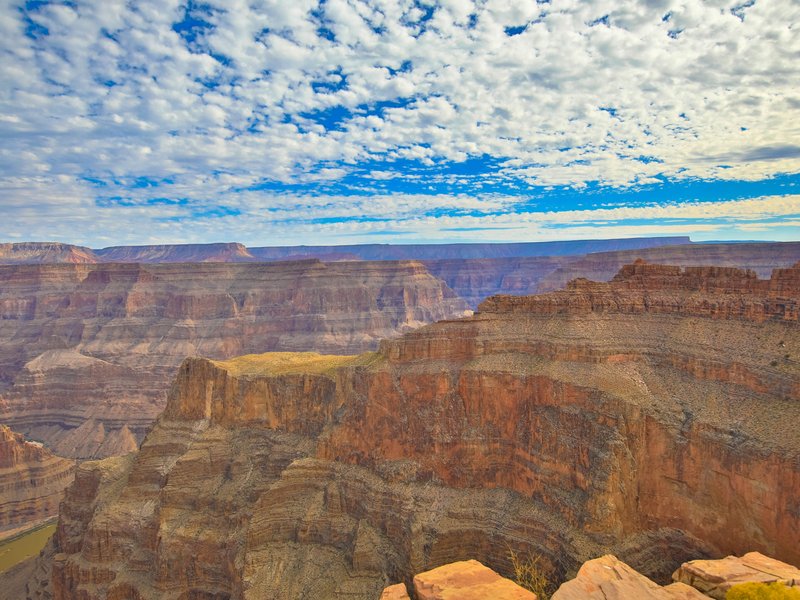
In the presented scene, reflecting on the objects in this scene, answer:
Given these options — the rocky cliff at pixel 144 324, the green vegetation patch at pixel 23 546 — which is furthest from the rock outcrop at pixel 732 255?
the green vegetation patch at pixel 23 546

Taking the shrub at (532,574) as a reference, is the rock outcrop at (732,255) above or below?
above

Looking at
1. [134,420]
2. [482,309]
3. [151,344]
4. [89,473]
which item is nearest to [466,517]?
[482,309]

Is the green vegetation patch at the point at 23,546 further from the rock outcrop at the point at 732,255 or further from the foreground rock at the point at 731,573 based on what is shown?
the rock outcrop at the point at 732,255

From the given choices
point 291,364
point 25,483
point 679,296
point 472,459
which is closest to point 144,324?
point 25,483

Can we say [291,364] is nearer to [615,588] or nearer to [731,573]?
[615,588]

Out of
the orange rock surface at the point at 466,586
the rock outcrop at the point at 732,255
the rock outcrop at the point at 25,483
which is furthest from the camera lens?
the rock outcrop at the point at 732,255

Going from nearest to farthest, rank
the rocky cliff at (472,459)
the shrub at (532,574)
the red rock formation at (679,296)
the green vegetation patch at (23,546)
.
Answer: the shrub at (532,574)
the rocky cliff at (472,459)
the red rock formation at (679,296)
the green vegetation patch at (23,546)

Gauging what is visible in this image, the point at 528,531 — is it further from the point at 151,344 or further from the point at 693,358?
the point at 151,344
